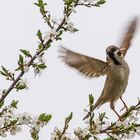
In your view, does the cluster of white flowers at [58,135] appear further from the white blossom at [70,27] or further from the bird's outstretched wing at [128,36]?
the bird's outstretched wing at [128,36]

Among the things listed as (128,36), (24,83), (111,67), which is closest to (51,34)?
(24,83)

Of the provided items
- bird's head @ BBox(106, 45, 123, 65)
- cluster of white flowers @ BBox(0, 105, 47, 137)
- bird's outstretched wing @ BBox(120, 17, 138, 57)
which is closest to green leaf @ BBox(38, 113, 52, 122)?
cluster of white flowers @ BBox(0, 105, 47, 137)

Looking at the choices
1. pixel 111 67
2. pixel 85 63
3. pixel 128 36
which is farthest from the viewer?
pixel 128 36

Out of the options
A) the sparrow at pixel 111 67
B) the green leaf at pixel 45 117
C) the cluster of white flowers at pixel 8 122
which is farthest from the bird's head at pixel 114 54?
the cluster of white flowers at pixel 8 122

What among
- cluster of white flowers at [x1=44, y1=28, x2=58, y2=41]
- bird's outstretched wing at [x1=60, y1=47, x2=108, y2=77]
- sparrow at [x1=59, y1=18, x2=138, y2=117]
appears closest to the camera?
cluster of white flowers at [x1=44, y1=28, x2=58, y2=41]

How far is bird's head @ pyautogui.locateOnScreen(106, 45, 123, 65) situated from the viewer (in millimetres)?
6184

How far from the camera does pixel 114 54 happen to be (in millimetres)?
6250

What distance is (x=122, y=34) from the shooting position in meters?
7.10

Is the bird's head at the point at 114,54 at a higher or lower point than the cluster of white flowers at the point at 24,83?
higher

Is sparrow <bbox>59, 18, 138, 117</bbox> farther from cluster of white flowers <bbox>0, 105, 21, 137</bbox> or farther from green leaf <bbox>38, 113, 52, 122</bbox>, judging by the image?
cluster of white flowers <bbox>0, 105, 21, 137</bbox>

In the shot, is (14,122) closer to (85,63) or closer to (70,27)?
(70,27)

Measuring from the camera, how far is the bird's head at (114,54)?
20.3 ft

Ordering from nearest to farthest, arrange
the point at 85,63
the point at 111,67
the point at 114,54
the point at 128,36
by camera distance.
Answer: the point at 85,63 < the point at 114,54 < the point at 111,67 < the point at 128,36

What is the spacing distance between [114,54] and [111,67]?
39cm
